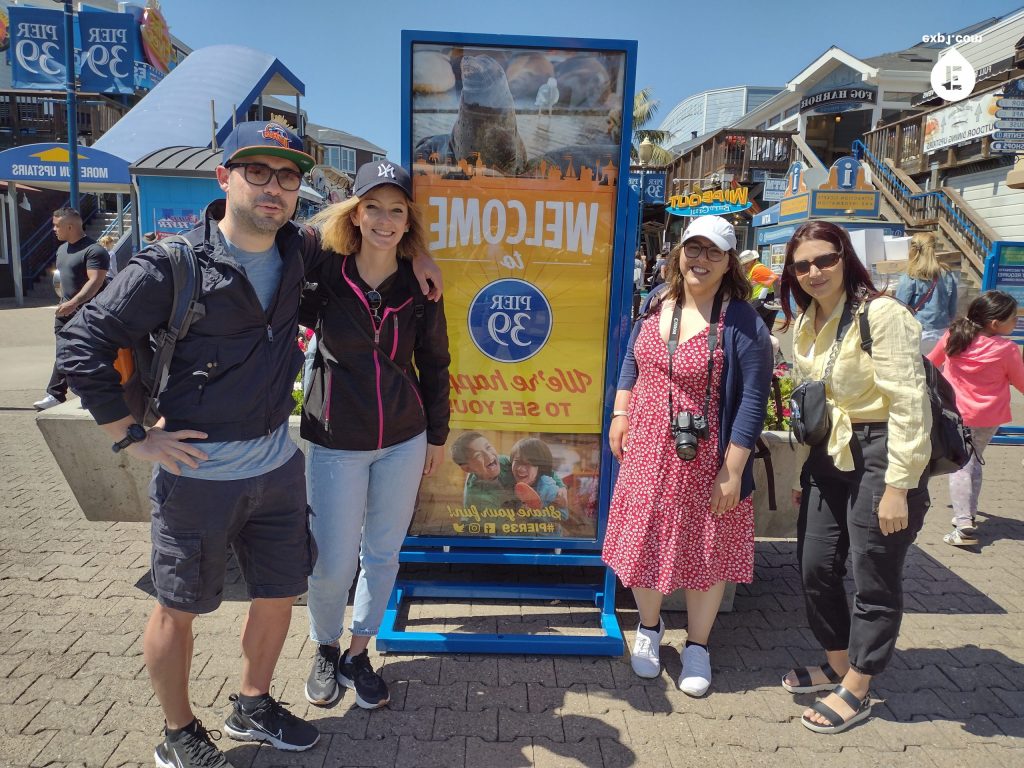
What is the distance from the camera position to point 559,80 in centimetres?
294

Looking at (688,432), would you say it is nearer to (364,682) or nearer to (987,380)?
(364,682)

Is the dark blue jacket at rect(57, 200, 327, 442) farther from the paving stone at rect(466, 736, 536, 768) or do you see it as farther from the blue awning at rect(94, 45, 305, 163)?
the blue awning at rect(94, 45, 305, 163)

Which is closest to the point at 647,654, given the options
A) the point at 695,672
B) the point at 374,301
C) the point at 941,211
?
the point at 695,672

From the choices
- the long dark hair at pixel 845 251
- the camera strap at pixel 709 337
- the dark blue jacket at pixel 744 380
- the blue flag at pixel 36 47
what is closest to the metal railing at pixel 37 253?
the blue flag at pixel 36 47

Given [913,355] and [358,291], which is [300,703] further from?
[913,355]

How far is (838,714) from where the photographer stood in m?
2.64

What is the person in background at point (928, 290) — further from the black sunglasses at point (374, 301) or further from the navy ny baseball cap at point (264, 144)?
the navy ny baseball cap at point (264, 144)

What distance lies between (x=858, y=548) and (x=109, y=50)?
2015 centimetres

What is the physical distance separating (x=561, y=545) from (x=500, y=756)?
1067 mm

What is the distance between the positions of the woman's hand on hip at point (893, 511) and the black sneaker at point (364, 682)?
6.32 ft

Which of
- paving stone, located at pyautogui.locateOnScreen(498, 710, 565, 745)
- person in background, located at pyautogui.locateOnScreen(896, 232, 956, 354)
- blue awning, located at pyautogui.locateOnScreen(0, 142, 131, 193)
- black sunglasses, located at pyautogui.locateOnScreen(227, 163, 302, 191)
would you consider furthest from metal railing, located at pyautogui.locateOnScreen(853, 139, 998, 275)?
blue awning, located at pyautogui.locateOnScreen(0, 142, 131, 193)

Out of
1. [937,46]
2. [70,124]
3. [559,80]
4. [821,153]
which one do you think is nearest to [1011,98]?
[559,80]

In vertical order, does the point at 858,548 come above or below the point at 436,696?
above

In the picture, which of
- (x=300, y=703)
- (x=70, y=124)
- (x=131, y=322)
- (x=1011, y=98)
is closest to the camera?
(x=131, y=322)
